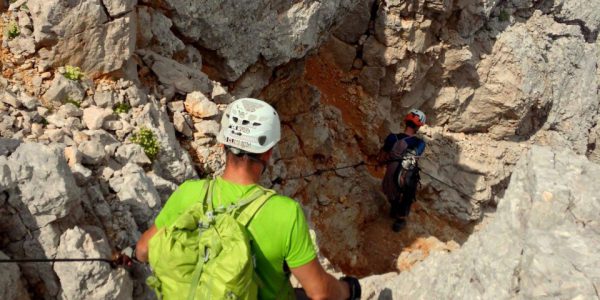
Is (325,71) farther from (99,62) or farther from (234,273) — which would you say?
(234,273)

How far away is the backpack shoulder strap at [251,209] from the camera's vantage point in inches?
138

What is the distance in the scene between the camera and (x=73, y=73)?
26.9 feet

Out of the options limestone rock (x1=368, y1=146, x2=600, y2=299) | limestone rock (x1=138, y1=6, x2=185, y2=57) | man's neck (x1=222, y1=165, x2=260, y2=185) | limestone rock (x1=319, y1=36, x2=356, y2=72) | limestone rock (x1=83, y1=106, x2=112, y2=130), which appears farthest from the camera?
limestone rock (x1=319, y1=36, x2=356, y2=72)

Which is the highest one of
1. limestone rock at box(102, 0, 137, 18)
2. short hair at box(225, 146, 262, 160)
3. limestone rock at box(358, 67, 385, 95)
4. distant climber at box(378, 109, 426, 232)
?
limestone rock at box(102, 0, 137, 18)

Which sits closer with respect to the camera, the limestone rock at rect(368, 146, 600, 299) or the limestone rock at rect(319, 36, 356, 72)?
the limestone rock at rect(368, 146, 600, 299)

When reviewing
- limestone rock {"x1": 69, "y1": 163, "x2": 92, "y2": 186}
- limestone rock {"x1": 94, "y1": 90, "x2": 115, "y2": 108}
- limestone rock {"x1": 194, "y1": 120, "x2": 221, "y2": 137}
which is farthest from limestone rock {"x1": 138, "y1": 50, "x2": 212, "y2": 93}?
limestone rock {"x1": 69, "y1": 163, "x2": 92, "y2": 186}

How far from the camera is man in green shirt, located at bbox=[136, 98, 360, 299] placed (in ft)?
11.5

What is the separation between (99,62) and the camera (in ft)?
27.6

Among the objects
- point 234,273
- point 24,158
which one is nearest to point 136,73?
point 24,158

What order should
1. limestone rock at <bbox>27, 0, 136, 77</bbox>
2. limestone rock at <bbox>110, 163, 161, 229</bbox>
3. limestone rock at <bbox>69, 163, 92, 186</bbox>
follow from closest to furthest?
1. limestone rock at <bbox>69, 163, 92, 186</bbox>
2. limestone rock at <bbox>110, 163, 161, 229</bbox>
3. limestone rock at <bbox>27, 0, 136, 77</bbox>

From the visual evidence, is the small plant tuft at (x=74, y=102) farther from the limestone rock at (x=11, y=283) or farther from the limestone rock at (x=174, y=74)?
the limestone rock at (x=11, y=283)

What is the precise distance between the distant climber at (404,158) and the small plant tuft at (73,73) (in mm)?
7693

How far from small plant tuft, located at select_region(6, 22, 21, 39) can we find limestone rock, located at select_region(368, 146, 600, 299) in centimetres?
756

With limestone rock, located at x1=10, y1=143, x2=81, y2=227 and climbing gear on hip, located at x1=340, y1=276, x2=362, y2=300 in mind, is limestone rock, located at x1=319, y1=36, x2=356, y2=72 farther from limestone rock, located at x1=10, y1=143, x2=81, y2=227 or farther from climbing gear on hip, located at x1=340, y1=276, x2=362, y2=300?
climbing gear on hip, located at x1=340, y1=276, x2=362, y2=300
